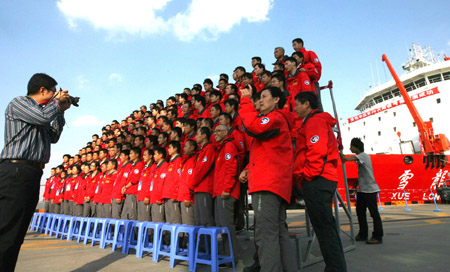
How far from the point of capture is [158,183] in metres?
4.70

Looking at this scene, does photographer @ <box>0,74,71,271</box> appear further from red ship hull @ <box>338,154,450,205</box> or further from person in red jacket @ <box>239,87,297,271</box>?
red ship hull @ <box>338,154,450,205</box>

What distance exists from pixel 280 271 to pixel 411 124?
79.1 feet

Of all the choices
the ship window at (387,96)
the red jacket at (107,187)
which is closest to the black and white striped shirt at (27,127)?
the red jacket at (107,187)

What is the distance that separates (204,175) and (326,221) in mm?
1814

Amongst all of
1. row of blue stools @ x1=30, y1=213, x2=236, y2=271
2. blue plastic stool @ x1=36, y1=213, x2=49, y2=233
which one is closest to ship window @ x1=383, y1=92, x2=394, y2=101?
row of blue stools @ x1=30, y1=213, x2=236, y2=271

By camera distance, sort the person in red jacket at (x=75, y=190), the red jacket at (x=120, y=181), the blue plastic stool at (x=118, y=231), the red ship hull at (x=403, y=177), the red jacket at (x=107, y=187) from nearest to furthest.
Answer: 1. the blue plastic stool at (x=118, y=231)
2. the red jacket at (x=120, y=181)
3. the red jacket at (x=107, y=187)
4. the person in red jacket at (x=75, y=190)
5. the red ship hull at (x=403, y=177)

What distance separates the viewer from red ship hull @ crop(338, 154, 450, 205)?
14.9 m

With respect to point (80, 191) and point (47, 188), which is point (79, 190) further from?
point (47, 188)

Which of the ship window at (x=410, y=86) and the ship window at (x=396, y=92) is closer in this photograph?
the ship window at (x=410, y=86)

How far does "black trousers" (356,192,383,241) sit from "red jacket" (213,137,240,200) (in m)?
2.73

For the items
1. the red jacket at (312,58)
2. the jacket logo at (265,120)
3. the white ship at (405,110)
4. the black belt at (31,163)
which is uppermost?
the white ship at (405,110)

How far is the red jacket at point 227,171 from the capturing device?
327cm

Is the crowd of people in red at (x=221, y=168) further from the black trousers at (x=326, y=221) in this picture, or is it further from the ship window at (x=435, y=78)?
the ship window at (x=435, y=78)

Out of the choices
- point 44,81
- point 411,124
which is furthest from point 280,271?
point 411,124
